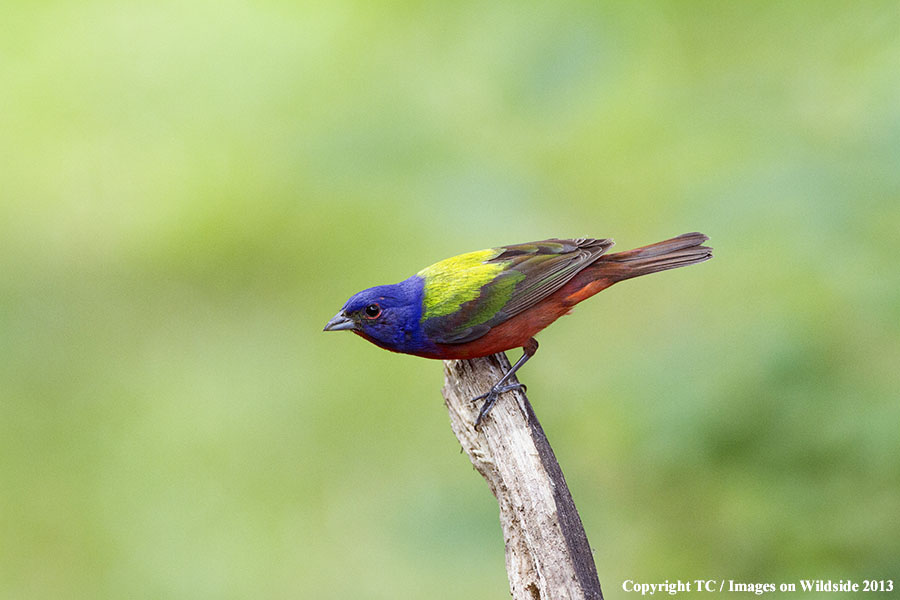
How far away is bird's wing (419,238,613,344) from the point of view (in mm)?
4117

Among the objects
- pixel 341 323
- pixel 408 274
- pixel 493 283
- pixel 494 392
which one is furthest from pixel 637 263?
pixel 408 274

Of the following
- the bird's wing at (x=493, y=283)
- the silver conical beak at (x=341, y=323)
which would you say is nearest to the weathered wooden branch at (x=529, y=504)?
the bird's wing at (x=493, y=283)

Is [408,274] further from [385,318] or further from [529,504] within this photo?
[529,504]

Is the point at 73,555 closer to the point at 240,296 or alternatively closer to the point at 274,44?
the point at 240,296

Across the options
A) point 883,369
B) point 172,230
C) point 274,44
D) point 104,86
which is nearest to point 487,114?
point 274,44

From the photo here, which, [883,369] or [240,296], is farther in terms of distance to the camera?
[240,296]

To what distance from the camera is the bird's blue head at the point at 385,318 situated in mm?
4137

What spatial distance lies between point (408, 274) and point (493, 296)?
294 centimetres

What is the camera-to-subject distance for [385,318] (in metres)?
4.14

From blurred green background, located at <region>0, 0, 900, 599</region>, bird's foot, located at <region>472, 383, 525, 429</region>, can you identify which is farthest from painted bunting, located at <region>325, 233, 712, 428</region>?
blurred green background, located at <region>0, 0, 900, 599</region>

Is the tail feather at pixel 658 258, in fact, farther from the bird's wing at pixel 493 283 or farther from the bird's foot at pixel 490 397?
the bird's foot at pixel 490 397

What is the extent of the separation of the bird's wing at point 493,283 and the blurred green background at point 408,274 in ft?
3.39

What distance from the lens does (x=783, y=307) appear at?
4.96 metres

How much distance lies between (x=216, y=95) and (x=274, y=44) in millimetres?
765
